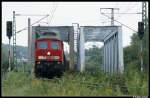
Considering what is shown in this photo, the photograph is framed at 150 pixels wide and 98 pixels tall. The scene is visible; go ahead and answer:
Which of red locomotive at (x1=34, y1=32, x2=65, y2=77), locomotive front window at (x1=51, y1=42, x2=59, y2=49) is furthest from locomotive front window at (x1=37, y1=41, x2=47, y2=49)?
locomotive front window at (x1=51, y1=42, x2=59, y2=49)

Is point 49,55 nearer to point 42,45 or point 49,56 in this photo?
point 49,56

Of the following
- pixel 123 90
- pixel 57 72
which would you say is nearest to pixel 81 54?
pixel 57 72

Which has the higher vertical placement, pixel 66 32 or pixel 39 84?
pixel 66 32

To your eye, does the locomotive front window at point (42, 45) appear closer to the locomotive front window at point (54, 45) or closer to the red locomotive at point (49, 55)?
the red locomotive at point (49, 55)

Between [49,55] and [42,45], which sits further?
[49,55]

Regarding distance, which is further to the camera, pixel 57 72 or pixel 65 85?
pixel 57 72

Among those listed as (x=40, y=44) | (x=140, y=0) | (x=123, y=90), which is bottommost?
(x=123, y=90)

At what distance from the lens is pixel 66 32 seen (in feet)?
156

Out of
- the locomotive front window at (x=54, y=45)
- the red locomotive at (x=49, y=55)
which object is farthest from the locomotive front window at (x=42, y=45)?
the locomotive front window at (x=54, y=45)

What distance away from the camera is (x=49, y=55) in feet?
120

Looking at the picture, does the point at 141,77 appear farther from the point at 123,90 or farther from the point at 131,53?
the point at 131,53

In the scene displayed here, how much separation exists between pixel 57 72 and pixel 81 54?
10.2 metres

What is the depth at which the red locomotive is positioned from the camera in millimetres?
36250

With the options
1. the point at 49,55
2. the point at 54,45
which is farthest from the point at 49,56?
the point at 54,45
